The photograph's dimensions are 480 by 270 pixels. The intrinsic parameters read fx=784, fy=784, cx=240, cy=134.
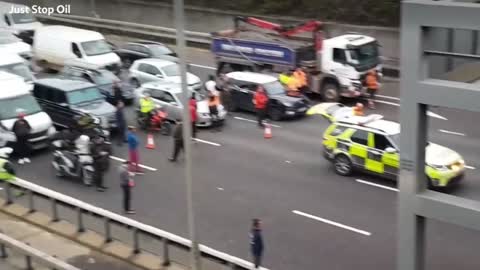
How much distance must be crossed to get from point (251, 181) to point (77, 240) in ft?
18.6

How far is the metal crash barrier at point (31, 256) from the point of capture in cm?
1288

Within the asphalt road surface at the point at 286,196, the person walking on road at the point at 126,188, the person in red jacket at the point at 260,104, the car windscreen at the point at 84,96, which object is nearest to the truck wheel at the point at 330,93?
the asphalt road surface at the point at 286,196

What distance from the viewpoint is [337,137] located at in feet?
65.1

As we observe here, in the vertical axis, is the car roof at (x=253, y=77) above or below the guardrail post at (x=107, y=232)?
above

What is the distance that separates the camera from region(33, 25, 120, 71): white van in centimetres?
3020

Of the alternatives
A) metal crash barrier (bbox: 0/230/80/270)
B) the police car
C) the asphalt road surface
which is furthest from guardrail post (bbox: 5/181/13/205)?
the police car

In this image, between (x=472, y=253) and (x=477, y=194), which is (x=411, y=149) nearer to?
(x=472, y=253)

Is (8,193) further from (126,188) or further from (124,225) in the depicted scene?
(124,225)

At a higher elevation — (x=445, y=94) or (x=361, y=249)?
(x=445, y=94)

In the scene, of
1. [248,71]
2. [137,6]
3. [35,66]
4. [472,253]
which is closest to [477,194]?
[472,253]

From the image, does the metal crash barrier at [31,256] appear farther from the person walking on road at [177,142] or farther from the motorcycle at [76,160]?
the person walking on road at [177,142]

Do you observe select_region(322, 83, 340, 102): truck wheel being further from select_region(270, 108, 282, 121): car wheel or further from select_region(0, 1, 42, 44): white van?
select_region(0, 1, 42, 44): white van

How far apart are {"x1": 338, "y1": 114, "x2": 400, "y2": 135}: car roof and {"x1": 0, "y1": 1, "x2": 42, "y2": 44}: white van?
20.0 m

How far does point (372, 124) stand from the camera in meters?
19.6
